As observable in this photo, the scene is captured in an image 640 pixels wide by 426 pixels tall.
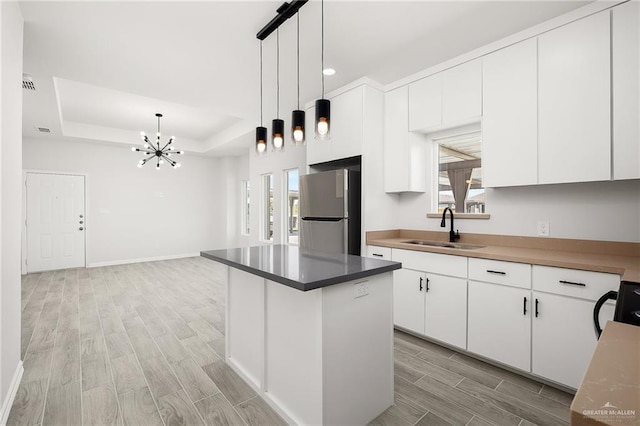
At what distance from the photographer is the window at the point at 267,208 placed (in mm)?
6648

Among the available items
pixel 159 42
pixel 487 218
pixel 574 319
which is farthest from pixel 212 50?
pixel 574 319

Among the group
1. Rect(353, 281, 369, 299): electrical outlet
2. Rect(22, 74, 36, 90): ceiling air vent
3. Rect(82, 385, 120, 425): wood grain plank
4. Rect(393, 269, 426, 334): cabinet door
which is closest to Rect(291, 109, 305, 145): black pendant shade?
Rect(353, 281, 369, 299): electrical outlet

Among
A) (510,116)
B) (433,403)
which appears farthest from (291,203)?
(433,403)

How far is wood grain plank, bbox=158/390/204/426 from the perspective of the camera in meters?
1.81

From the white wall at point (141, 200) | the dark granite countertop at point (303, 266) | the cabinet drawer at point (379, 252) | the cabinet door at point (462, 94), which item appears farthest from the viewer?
the white wall at point (141, 200)

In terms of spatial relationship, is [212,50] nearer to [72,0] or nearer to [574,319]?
[72,0]

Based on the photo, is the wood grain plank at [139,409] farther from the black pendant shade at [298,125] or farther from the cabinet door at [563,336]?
the cabinet door at [563,336]

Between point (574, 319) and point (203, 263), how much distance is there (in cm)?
649

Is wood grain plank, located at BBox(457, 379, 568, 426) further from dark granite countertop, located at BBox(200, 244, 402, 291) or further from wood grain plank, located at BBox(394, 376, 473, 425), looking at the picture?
dark granite countertop, located at BBox(200, 244, 402, 291)

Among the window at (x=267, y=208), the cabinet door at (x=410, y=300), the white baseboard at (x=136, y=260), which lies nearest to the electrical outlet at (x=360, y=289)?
the cabinet door at (x=410, y=300)

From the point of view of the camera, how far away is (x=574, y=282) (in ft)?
6.48

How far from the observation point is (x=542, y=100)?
2.37 m

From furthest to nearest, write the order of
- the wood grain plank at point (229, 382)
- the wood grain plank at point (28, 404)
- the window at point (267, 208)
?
1. the window at point (267, 208)
2. the wood grain plank at point (229, 382)
3. the wood grain plank at point (28, 404)

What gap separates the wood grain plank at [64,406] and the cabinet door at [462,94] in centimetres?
364
